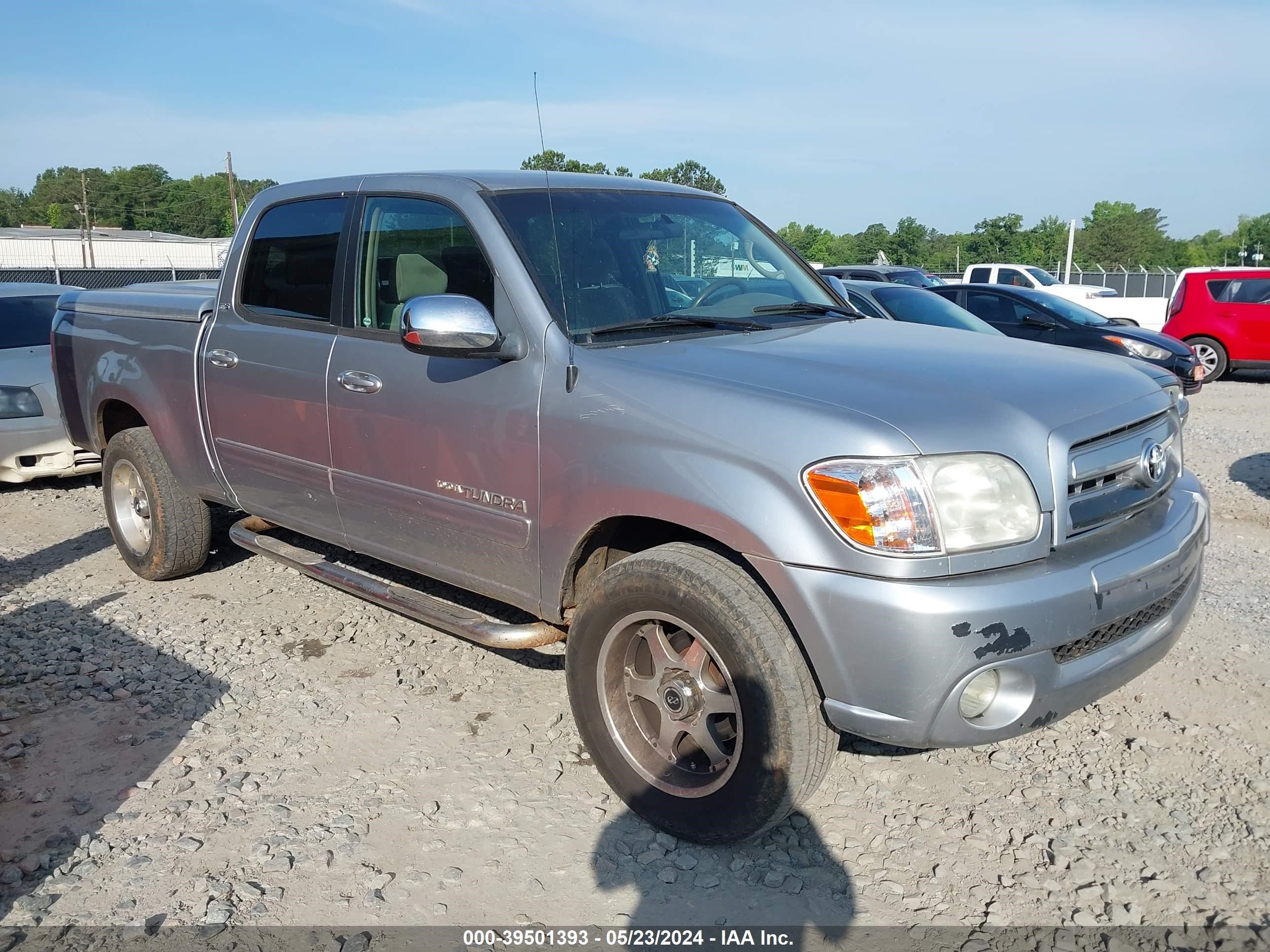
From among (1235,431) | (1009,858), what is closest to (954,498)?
(1009,858)

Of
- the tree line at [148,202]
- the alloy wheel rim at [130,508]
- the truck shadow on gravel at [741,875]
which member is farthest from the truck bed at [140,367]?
the tree line at [148,202]

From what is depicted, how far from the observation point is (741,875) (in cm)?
302

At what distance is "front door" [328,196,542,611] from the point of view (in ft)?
11.3

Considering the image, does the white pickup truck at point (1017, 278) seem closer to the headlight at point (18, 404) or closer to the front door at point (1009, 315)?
the front door at point (1009, 315)

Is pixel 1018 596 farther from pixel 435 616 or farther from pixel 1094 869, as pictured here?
pixel 435 616

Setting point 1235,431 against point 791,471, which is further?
point 1235,431

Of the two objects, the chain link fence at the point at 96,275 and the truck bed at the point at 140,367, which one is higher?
the chain link fence at the point at 96,275

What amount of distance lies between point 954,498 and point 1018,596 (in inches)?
11.5

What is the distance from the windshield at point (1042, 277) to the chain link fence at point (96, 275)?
1857 centimetres

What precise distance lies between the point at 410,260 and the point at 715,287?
1180 millimetres

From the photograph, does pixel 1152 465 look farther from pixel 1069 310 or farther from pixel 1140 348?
pixel 1069 310

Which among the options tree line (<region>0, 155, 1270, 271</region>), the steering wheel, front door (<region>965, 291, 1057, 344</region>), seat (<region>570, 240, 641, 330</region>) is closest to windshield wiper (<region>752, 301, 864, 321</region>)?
the steering wheel

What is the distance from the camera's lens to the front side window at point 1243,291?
15.3 metres

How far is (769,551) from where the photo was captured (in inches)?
108
